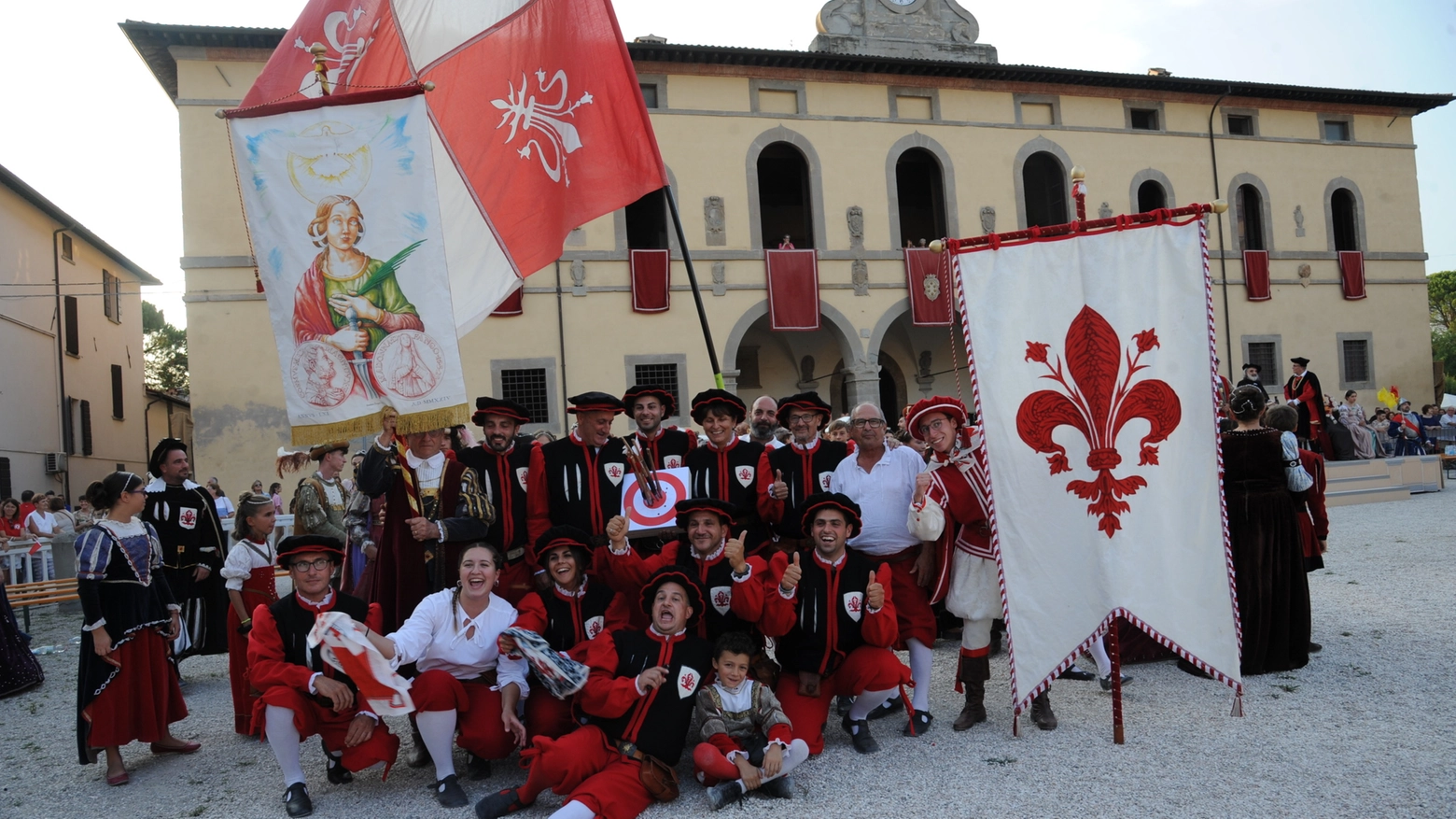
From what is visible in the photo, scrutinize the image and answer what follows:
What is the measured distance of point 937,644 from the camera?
293 inches

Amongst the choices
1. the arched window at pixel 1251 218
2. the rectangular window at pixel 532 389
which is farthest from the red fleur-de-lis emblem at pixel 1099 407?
the arched window at pixel 1251 218

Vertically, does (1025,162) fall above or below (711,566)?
above

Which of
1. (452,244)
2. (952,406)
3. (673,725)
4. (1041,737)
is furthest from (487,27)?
(1041,737)

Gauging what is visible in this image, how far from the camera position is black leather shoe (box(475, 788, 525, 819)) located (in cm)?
424

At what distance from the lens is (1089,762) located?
15.0 feet

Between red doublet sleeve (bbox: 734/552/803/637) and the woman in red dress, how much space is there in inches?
126

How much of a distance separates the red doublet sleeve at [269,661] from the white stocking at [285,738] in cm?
12

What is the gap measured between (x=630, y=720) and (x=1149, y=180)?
23.5 meters

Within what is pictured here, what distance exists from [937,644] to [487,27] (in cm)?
554

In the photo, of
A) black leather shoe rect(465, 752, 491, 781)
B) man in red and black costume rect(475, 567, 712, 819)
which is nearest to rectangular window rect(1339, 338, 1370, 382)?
man in red and black costume rect(475, 567, 712, 819)

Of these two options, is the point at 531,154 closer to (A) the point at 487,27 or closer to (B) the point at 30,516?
(A) the point at 487,27

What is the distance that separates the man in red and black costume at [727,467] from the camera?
596 centimetres

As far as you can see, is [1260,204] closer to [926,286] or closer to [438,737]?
[926,286]

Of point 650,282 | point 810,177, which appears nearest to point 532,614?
point 650,282
